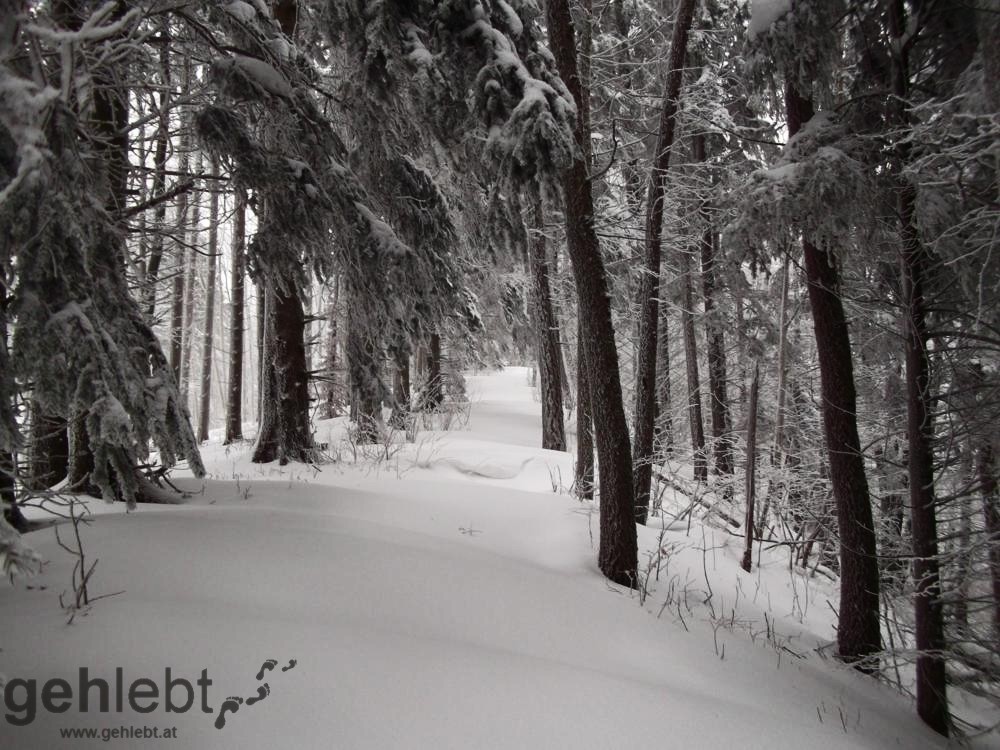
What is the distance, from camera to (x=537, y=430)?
13836 millimetres

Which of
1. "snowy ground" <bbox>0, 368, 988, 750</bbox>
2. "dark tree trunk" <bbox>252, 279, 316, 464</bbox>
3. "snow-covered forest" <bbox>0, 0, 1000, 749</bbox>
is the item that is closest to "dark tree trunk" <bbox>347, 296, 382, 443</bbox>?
"snow-covered forest" <bbox>0, 0, 1000, 749</bbox>

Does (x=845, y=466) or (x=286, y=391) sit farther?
(x=286, y=391)

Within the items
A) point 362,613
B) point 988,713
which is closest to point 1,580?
point 362,613

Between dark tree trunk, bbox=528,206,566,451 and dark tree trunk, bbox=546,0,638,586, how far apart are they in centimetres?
492

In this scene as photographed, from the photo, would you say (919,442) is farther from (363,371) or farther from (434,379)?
(434,379)

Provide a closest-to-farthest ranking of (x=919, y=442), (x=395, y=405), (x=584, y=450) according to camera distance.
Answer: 1. (x=919, y=442)
2. (x=584, y=450)
3. (x=395, y=405)

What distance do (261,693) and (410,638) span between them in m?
0.84

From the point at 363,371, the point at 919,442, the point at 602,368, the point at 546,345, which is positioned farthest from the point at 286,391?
the point at 919,442

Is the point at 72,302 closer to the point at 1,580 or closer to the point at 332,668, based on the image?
the point at 1,580

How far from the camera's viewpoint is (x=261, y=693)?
2.43 m

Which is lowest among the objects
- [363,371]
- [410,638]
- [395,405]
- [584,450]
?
[410,638]

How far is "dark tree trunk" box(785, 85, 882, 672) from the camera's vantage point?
15.8 feet

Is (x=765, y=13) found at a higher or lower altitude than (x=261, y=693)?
higher

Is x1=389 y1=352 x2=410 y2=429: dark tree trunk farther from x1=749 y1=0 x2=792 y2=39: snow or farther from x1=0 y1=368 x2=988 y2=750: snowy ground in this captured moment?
x1=749 y1=0 x2=792 y2=39: snow
